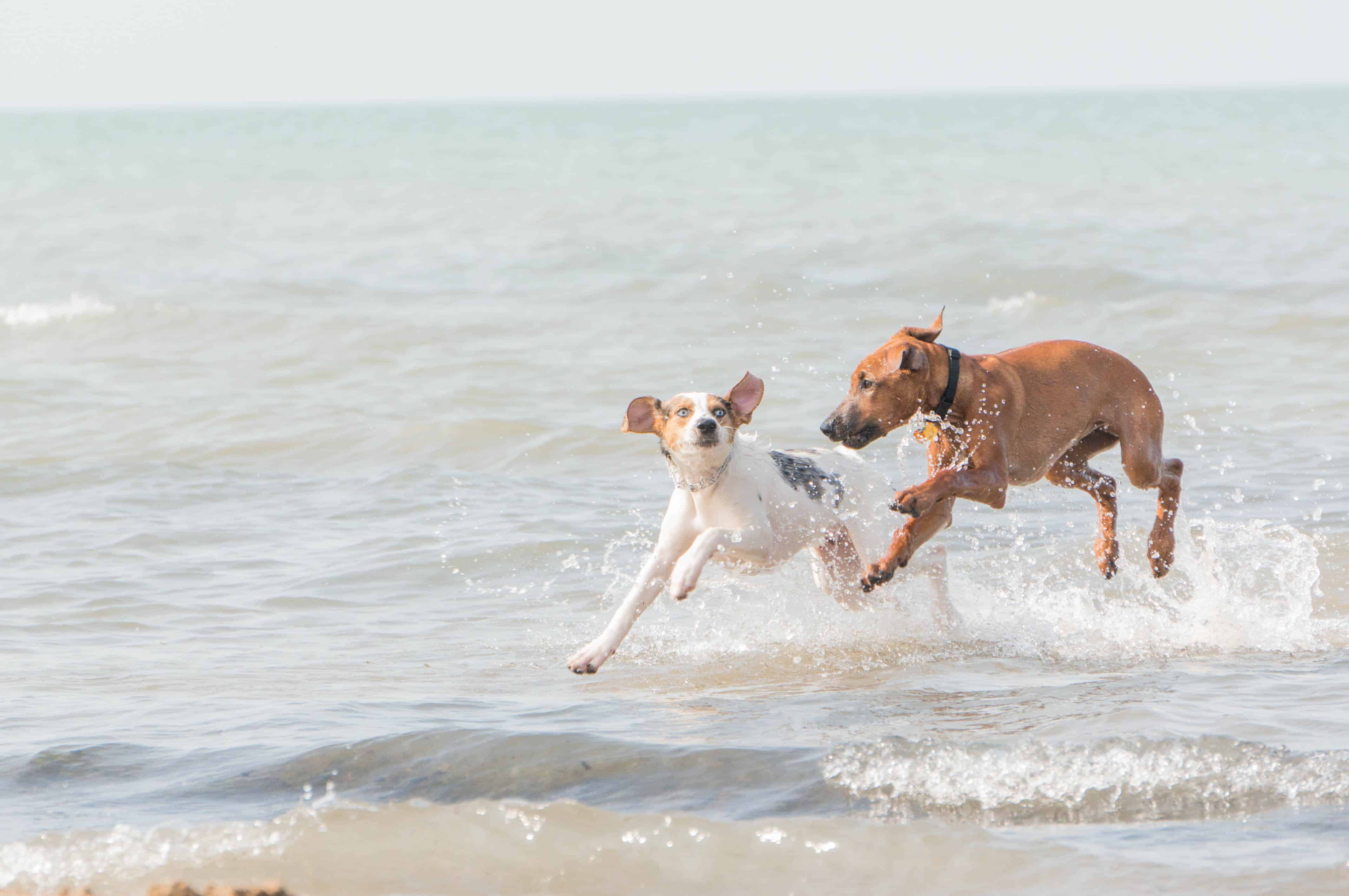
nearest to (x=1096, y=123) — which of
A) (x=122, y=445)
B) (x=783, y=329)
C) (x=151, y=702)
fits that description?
(x=783, y=329)

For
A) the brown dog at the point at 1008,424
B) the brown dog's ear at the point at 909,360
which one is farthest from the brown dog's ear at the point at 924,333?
the brown dog's ear at the point at 909,360

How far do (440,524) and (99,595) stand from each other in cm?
232

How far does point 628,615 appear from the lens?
21.5 feet

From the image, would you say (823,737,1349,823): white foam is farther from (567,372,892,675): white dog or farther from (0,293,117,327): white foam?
(0,293,117,327): white foam

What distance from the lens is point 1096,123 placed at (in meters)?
72.8

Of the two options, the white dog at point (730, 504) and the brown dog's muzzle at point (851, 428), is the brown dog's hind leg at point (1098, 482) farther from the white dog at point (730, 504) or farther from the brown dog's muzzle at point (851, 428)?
the brown dog's muzzle at point (851, 428)

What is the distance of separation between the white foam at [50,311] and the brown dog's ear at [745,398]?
51.0 ft

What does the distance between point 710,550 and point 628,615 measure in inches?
16.7

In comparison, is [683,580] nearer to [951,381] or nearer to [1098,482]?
[951,381]

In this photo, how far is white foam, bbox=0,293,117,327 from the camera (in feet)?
66.4

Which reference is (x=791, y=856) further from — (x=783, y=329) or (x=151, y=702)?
(x=783, y=329)

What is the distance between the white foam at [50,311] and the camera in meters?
20.2

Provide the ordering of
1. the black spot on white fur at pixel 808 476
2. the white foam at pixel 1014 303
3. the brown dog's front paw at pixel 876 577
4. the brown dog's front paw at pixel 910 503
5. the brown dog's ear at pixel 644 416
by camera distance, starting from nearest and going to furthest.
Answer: the brown dog's front paw at pixel 910 503, the brown dog's front paw at pixel 876 577, the brown dog's ear at pixel 644 416, the black spot on white fur at pixel 808 476, the white foam at pixel 1014 303

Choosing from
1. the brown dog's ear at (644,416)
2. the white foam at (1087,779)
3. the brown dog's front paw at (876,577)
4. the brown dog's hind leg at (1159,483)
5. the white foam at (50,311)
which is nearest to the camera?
the white foam at (1087,779)
